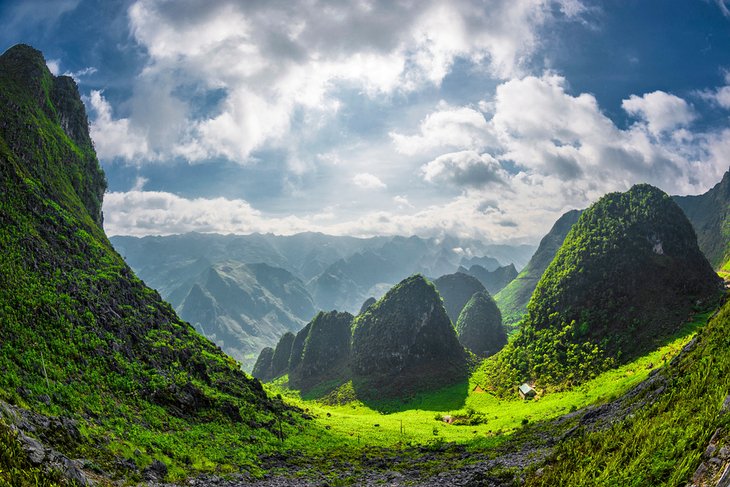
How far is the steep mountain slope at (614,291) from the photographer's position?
8725cm

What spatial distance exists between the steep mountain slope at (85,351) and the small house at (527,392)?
58.0 metres

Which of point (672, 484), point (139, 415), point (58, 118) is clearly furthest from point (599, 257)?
point (58, 118)

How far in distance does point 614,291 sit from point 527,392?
38102 millimetres

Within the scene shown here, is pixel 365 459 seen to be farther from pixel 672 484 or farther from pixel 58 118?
pixel 58 118

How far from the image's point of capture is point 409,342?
15262 cm

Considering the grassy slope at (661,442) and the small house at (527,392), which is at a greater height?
the grassy slope at (661,442)

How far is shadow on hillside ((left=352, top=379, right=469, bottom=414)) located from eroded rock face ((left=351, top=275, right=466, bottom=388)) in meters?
3.62

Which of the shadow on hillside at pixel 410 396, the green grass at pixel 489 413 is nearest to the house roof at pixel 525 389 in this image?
the green grass at pixel 489 413

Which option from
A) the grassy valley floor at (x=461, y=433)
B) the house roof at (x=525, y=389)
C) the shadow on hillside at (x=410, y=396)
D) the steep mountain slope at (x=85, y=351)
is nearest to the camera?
the steep mountain slope at (x=85, y=351)

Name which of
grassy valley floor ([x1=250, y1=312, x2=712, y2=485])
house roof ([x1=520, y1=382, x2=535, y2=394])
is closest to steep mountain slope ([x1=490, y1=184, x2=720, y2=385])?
house roof ([x1=520, y1=382, x2=535, y2=394])

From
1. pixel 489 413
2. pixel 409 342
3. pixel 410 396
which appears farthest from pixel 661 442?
pixel 409 342

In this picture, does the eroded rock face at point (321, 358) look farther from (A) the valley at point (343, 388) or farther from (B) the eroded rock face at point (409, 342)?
(A) the valley at point (343, 388)

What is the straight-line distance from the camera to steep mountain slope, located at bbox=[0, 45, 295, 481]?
32219 mm

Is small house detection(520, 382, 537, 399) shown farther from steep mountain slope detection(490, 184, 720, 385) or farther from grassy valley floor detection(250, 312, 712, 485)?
steep mountain slope detection(490, 184, 720, 385)
